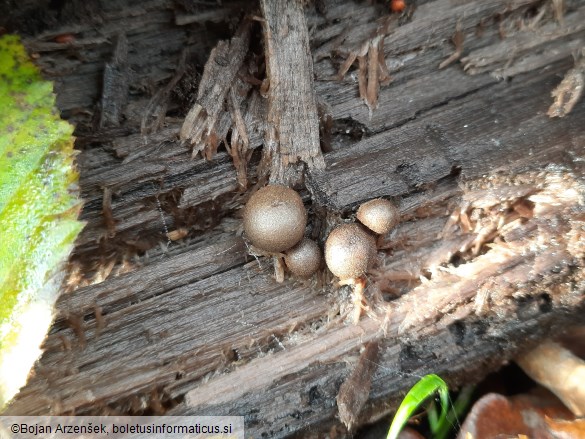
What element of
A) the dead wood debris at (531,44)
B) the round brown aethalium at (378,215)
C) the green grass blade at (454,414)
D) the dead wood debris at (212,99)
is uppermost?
the dead wood debris at (212,99)

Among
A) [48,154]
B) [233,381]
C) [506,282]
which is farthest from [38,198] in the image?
[506,282]

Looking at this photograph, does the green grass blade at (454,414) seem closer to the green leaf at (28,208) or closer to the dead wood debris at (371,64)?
the dead wood debris at (371,64)

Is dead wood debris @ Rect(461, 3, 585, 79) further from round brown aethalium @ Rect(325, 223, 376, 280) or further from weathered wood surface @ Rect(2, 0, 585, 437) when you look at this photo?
round brown aethalium @ Rect(325, 223, 376, 280)

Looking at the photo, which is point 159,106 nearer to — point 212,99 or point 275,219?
point 212,99

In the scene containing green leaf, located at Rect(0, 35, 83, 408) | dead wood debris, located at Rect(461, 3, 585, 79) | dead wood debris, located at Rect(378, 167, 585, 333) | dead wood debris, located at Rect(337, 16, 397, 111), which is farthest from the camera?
dead wood debris, located at Rect(461, 3, 585, 79)

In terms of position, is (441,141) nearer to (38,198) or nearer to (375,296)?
(375,296)

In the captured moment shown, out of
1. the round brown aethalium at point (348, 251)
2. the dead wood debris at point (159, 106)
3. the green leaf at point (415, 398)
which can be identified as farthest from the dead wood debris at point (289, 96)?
the green leaf at point (415, 398)

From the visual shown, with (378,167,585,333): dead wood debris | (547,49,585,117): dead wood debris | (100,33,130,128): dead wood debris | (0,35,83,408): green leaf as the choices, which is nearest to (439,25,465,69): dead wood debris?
(547,49,585,117): dead wood debris
